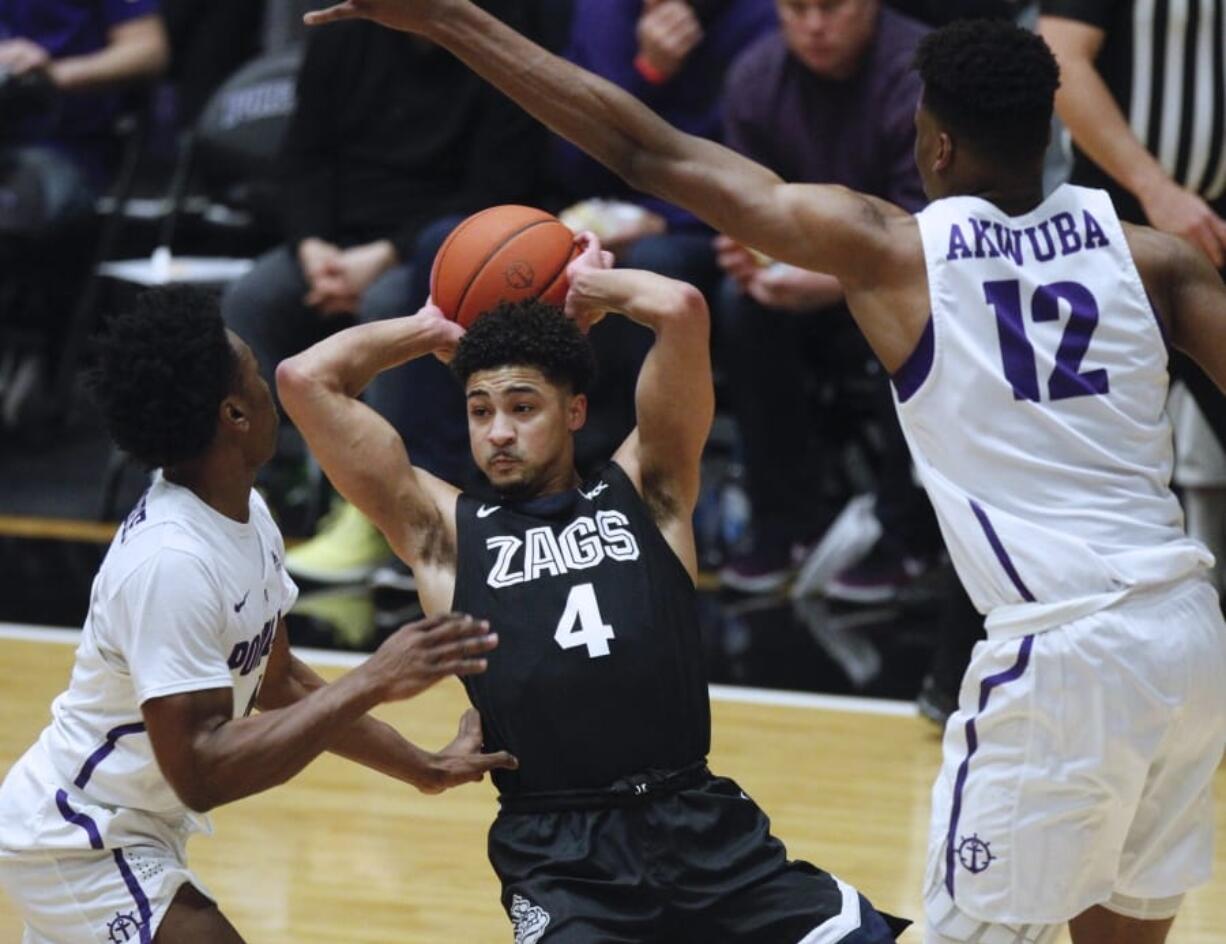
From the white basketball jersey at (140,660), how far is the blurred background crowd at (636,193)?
2.67 metres

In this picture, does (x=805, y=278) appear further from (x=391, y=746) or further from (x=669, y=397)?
(x=391, y=746)

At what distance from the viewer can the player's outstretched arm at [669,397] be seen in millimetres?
4004

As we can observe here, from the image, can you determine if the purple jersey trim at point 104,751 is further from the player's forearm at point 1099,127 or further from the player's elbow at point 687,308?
the player's forearm at point 1099,127

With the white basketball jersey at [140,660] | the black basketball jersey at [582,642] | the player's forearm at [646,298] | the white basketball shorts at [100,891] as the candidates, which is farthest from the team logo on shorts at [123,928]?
the player's forearm at [646,298]

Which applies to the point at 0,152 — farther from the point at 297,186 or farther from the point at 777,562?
the point at 777,562

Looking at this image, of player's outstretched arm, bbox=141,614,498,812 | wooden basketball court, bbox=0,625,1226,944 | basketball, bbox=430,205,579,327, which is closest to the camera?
player's outstretched arm, bbox=141,614,498,812

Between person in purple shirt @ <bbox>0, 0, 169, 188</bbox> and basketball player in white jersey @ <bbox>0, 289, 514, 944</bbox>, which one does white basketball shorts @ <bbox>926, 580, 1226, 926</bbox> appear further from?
person in purple shirt @ <bbox>0, 0, 169, 188</bbox>

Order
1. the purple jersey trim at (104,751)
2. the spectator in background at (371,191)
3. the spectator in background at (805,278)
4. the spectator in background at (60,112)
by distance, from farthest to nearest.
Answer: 1. the spectator in background at (60,112)
2. the spectator in background at (371,191)
3. the spectator in background at (805,278)
4. the purple jersey trim at (104,751)

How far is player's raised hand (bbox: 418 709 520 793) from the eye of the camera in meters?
3.68

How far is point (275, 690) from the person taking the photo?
395 centimetres

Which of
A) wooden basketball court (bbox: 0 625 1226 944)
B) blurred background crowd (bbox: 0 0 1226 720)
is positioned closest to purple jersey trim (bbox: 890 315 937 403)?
wooden basketball court (bbox: 0 625 1226 944)

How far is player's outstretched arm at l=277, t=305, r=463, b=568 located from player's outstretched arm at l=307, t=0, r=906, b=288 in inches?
24.8

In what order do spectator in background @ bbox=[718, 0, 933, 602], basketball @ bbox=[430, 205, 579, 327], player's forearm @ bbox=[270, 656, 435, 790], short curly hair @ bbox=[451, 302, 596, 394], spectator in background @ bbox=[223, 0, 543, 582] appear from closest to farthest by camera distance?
player's forearm @ bbox=[270, 656, 435, 790] → short curly hair @ bbox=[451, 302, 596, 394] → basketball @ bbox=[430, 205, 579, 327] → spectator in background @ bbox=[718, 0, 933, 602] → spectator in background @ bbox=[223, 0, 543, 582]

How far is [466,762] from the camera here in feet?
12.1
